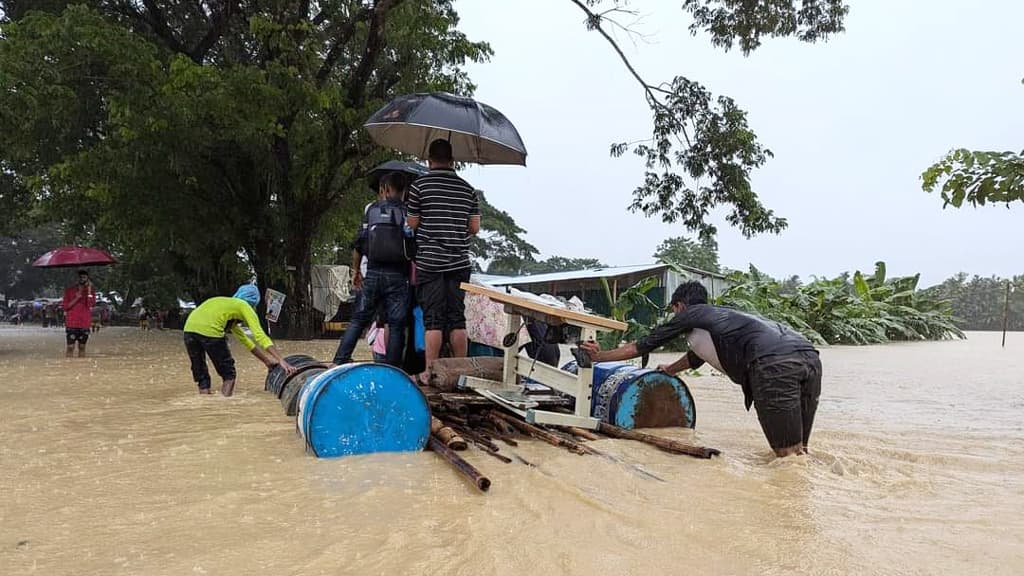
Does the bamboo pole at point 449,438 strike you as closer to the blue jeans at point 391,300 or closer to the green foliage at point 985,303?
the blue jeans at point 391,300

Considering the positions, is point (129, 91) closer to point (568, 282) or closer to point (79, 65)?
point (79, 65)

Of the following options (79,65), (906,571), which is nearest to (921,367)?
(906,571)

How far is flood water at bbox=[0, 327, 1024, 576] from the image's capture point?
8.03 feet

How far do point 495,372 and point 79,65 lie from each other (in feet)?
30.7

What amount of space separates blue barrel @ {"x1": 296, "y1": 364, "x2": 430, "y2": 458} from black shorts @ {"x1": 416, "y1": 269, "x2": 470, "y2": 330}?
3.79 ft

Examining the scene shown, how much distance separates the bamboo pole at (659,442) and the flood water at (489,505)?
0.07 meters

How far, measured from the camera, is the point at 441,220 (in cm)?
498

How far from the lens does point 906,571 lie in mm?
2461

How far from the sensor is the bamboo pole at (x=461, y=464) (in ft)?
10.4

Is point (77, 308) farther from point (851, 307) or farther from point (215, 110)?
point (851, 307)

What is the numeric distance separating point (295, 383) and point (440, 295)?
136 cm

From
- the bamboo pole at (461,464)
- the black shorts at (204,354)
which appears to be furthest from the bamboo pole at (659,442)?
the black shorts at (204,354)

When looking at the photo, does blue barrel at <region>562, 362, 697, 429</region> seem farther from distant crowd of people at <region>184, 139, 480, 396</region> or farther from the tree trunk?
the tree trunk

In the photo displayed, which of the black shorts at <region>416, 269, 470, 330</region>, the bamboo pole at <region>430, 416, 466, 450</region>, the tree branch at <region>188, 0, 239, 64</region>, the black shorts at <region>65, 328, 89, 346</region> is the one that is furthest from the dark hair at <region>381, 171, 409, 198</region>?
the tree branch at <region>188, 0, 239, 64</region>
